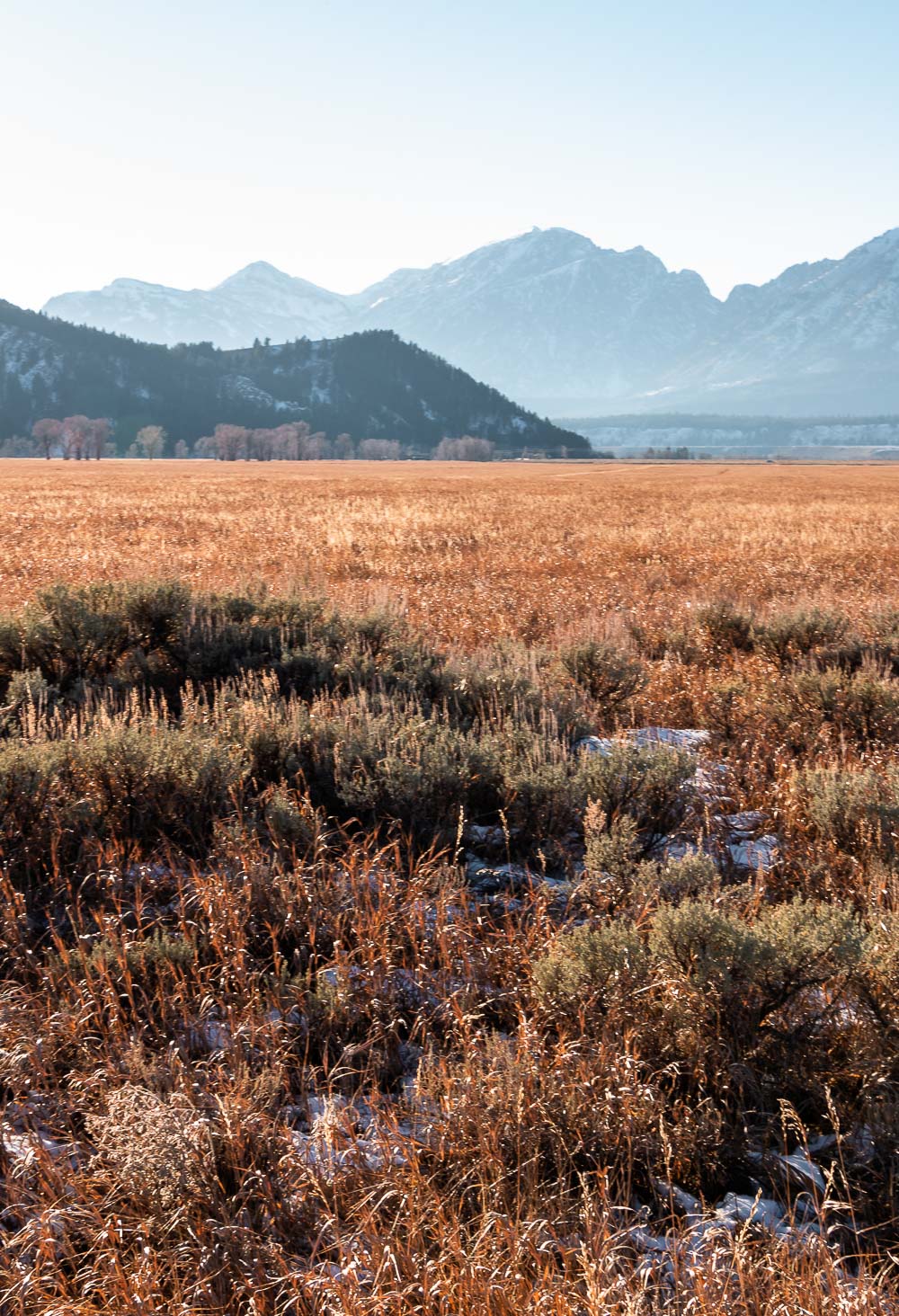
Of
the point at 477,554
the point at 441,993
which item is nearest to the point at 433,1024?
the point at 441,993

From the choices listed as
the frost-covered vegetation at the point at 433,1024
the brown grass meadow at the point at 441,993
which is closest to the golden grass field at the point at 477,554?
the brown grass meadow at the point at 441,993

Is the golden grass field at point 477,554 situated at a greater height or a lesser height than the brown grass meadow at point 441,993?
greater

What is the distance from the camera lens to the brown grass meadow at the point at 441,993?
2.43 m

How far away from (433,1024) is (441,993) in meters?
0.12

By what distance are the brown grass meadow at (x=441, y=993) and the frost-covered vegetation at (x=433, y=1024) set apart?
18mm

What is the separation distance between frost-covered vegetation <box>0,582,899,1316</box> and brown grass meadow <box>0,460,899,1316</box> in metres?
0.02

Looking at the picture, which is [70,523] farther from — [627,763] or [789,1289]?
[789,1289]

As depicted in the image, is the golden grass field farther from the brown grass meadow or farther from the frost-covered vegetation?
the frost-covered vegetation

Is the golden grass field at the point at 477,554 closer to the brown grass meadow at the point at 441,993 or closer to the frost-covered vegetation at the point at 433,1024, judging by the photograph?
the brown grass meadow at the point at 441,993

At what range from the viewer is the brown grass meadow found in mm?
2426

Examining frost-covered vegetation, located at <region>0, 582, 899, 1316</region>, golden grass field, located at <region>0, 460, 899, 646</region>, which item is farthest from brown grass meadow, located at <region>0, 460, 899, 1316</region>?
golden grass field, located at <region>0, 460, 899, 646</region>

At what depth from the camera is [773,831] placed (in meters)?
5.36

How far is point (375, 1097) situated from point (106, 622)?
Result: 629 centimetres

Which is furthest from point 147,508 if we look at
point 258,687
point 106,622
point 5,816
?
point 5,816
